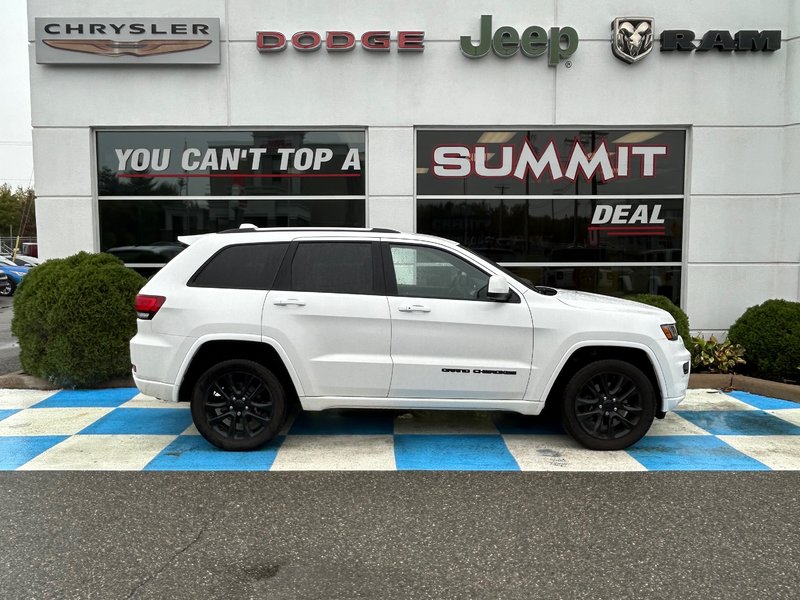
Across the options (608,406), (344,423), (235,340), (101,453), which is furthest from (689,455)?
(101,453)

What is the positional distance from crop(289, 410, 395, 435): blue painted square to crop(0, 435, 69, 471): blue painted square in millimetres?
2163

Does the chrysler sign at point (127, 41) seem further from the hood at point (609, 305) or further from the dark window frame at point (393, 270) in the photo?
the hood at point (609, 305)

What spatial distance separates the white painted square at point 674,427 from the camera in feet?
20.5

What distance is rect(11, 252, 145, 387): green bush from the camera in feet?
24.8

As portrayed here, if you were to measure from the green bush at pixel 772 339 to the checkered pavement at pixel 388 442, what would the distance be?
63 cm

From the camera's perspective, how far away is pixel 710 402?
295 inches

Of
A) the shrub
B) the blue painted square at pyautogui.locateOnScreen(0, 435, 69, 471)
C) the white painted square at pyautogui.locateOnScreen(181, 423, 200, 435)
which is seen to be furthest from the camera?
the shrub

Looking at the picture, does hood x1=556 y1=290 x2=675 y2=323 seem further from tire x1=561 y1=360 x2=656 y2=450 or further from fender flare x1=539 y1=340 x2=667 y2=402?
tire x1=561 y1=360 x2=656 y2=450

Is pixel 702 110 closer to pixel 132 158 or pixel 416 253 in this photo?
pixel 416 253

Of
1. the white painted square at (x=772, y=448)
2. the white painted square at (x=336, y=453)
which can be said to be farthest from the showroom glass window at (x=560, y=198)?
the white painted square at (x=336, y=453)

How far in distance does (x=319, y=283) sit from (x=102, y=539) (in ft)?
8.34

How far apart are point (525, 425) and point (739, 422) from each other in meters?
2.24

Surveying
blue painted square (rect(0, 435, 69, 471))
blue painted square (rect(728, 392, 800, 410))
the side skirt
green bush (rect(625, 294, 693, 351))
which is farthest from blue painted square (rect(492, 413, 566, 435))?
blue painted square (rect(0, 435, 69, 471))

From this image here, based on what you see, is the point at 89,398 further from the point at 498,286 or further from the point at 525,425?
the point at 498,286
